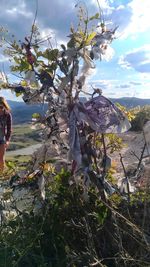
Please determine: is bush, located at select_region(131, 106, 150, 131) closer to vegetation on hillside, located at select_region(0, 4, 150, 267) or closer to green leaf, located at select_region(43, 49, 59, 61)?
vegetation on hillside, located at select_region(0, 4, 150, 267)

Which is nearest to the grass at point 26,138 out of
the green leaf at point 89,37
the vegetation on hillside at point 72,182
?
the vegetation on hillside at point 72,182

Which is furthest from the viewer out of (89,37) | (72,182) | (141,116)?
(141,116)

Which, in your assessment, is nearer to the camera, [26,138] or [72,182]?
[72,182]

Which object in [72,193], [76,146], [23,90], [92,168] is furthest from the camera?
[72,193]

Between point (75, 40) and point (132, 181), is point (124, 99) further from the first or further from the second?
point (75, 40)

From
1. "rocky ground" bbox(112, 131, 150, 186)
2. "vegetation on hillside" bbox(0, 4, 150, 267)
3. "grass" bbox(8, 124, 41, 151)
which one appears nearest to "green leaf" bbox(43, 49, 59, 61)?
"vegetation on hillside" bbox(0, 4, 150, 267)

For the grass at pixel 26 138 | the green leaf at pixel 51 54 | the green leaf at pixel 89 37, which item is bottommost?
the grass at pixel 26 138

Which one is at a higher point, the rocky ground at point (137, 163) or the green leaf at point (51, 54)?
the green leaf at point (51, 54)

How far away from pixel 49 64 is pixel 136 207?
3.37 ft

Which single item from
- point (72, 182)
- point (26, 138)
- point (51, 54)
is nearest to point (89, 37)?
point (51, 54)

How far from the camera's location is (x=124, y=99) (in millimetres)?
3229

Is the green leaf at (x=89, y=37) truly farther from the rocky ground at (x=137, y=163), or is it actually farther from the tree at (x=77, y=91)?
the rocky ground at (x=137, y=163)

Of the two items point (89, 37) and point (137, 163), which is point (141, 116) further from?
point (89, 37)

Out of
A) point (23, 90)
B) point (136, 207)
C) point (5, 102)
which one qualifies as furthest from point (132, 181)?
point (5, 102)
